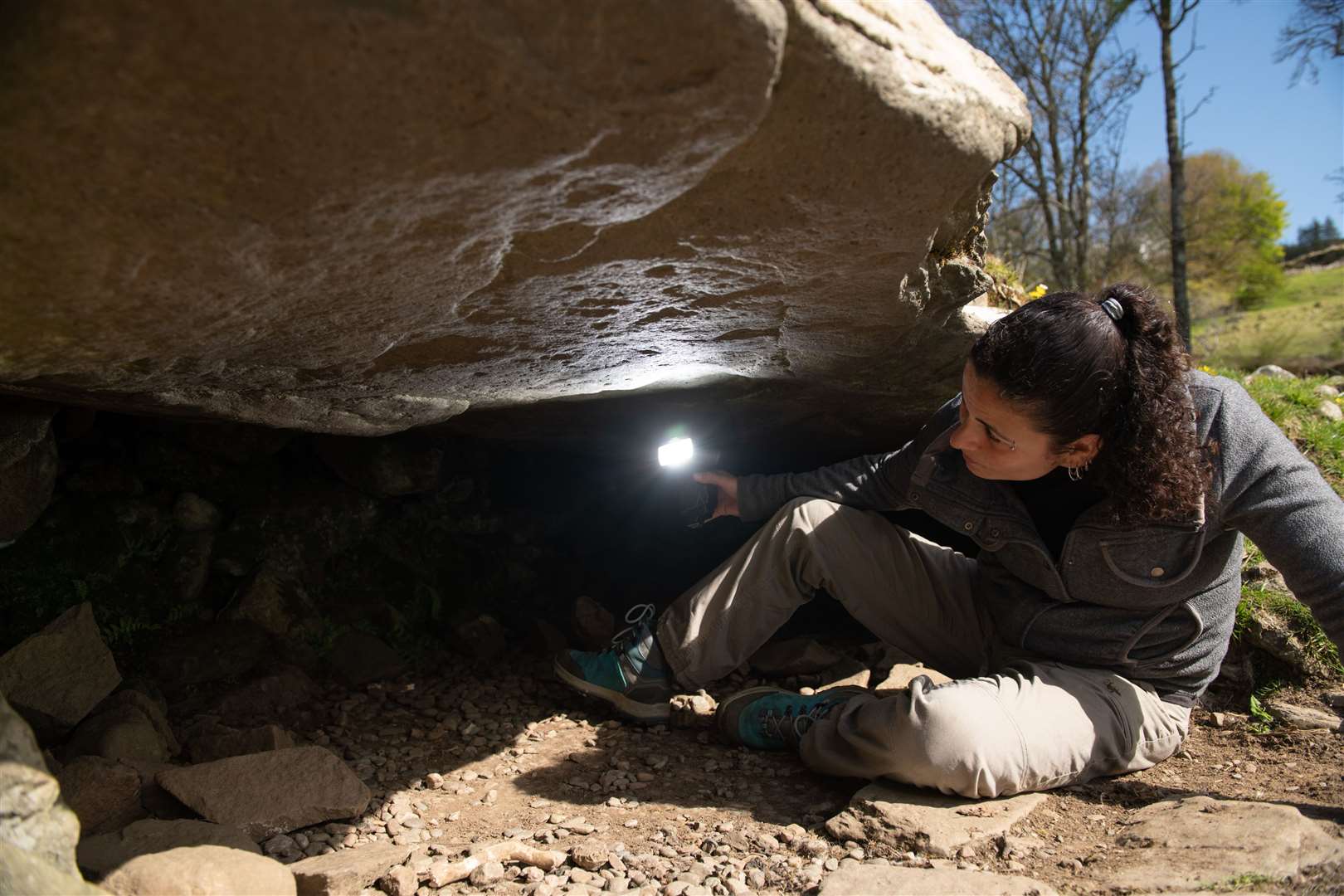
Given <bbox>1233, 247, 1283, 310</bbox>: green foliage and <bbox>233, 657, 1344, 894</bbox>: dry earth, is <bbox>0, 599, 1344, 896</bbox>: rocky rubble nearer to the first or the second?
<bbox>233, 657, 1344, 894</bbox>: dry earth

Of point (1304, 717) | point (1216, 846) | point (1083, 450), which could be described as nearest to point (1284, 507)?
point (1083, 450)

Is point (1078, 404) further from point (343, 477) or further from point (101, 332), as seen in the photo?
point (343, 477)

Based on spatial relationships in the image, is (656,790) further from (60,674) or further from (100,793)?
(60,674)

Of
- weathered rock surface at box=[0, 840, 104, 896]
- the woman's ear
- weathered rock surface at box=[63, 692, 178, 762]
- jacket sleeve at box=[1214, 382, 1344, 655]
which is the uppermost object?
the woman's ear

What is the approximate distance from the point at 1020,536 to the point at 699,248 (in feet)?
4.00

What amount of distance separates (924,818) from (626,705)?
104cm

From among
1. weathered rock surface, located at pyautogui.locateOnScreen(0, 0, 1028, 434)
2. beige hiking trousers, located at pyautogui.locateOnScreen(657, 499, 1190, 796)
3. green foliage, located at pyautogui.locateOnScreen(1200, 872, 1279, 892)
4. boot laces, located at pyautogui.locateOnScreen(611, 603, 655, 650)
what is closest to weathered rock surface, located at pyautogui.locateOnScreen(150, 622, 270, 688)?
weathered rock surface, located at pyautogui.locateOnScreen(0, 0, 1028, 434)

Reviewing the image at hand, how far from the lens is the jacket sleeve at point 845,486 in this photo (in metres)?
2.90

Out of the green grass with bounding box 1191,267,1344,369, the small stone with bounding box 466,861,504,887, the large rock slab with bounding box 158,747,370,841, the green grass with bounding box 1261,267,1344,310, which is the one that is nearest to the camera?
the small stone with bounding box 466,861,504,887

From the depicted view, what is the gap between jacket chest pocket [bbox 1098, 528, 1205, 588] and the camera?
2305 millimetres

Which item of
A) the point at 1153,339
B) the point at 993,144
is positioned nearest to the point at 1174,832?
the point at 1153,339

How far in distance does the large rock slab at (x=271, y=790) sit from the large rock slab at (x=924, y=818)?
116cm

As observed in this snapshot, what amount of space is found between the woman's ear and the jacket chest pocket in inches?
8.6

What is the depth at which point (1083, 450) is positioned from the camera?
2285mm
